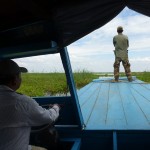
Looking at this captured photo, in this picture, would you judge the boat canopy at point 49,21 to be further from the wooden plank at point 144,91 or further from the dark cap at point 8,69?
the wooden plank at point 144,91

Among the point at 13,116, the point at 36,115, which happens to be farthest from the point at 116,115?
the point at 13,116

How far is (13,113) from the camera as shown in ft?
6.23

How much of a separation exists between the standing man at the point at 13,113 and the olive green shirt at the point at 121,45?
6783 mm

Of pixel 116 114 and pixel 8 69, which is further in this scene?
pixel 116 114

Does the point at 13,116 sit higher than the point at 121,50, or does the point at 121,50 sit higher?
the point at 121,50

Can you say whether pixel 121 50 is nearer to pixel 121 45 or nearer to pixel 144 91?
pixel 121 45

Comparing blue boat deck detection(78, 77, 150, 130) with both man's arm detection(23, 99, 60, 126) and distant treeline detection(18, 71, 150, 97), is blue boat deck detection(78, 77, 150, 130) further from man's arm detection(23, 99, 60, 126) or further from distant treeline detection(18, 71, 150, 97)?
distant treeline detection(18, 71, 150, 97)

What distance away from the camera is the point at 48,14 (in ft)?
7.45

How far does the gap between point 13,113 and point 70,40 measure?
965 millimetres

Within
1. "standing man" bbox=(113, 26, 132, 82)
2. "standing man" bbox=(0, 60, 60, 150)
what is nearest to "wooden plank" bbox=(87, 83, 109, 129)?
"standing man" bbox=(0, 60, 60, 150)

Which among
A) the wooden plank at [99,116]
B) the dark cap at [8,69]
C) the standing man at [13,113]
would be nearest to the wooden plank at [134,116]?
the wooden plank at [99,116]


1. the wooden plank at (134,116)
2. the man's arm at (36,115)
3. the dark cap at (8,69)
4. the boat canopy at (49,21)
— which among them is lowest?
the wooden plank at (134,116)

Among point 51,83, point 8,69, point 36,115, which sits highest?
point 8,69

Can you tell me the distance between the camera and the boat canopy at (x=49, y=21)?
7.14 ft
